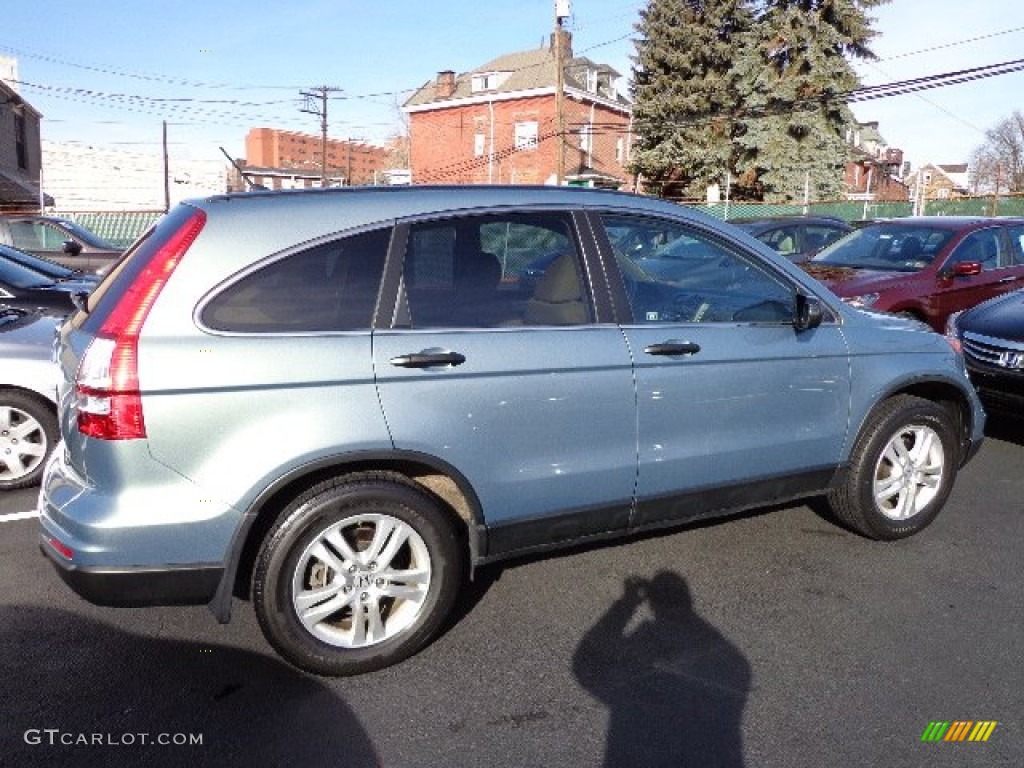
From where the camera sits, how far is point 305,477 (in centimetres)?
280

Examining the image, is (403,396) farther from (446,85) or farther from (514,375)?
(446,85)

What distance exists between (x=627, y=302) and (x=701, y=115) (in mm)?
33383

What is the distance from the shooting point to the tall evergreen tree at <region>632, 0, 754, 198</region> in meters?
33.3

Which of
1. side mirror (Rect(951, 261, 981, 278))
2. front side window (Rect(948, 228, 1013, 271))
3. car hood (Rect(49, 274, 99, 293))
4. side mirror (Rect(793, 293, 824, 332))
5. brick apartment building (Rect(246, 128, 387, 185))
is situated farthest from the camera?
brick apartment building (Rect(246, 128, 387, 185))

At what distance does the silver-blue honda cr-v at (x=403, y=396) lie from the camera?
2.63 meters

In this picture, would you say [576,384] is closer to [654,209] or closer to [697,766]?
[654,209]

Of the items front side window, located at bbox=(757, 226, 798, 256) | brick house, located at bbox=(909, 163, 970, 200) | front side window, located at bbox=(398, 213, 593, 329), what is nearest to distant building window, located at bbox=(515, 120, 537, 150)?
front side window, located at bbox=(757, 226, 798, 256)

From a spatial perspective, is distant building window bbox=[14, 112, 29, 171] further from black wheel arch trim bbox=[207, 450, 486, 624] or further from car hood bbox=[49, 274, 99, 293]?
black wheel arch trim bbox=[207, 450, 486, 624]

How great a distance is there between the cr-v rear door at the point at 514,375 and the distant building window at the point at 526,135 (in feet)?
133

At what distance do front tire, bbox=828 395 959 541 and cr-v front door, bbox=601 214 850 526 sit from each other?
249 mm

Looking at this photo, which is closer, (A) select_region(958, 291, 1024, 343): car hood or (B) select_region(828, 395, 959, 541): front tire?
(B) select_region(828, 395, 959, 541): front tire

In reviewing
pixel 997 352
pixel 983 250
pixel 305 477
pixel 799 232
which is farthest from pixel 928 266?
pixel 305 477

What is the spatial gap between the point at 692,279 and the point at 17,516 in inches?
155

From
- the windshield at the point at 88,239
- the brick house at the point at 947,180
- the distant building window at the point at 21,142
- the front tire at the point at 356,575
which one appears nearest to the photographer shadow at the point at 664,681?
the front tire at the point at 356,575
